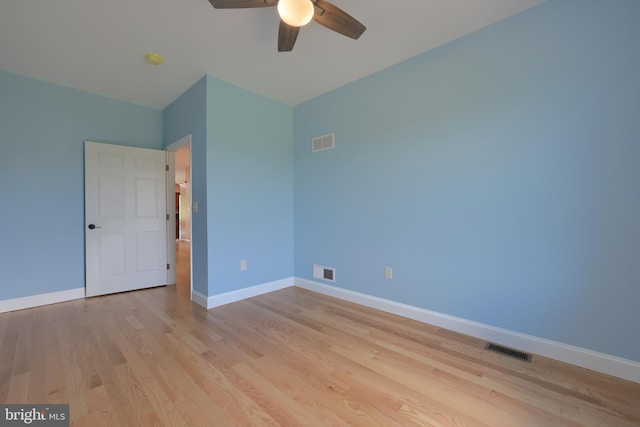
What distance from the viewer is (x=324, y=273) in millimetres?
3420

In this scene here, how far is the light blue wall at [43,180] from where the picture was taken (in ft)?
9.37

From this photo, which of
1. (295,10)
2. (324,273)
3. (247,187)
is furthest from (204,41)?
(324,273)

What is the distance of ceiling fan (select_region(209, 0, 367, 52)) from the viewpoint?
148 centimetres

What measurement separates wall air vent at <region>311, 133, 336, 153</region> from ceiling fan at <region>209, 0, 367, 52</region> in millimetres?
1420

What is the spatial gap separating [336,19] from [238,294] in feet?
9.67

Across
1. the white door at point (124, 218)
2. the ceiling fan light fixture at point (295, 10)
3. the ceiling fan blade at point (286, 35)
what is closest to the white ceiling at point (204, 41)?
the ceiling fan blade at point (286, 35)

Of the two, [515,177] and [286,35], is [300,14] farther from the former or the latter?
[515,177]

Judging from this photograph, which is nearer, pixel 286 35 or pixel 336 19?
pixel 336 19

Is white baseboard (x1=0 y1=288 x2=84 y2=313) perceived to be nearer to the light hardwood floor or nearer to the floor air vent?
the light hardwood floor

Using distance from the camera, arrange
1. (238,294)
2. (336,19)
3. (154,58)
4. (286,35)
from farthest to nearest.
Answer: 1. (238,294)
2. (154,58)
3. (286,35)
4. (336,19)

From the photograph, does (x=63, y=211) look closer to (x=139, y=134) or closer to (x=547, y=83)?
(x=139, y=134)

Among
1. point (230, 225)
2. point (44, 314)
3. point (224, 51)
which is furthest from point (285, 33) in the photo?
point (44, 314)

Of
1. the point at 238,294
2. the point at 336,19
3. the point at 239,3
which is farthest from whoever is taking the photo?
the point at 238,294

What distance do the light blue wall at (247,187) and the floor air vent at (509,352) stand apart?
2.52m
